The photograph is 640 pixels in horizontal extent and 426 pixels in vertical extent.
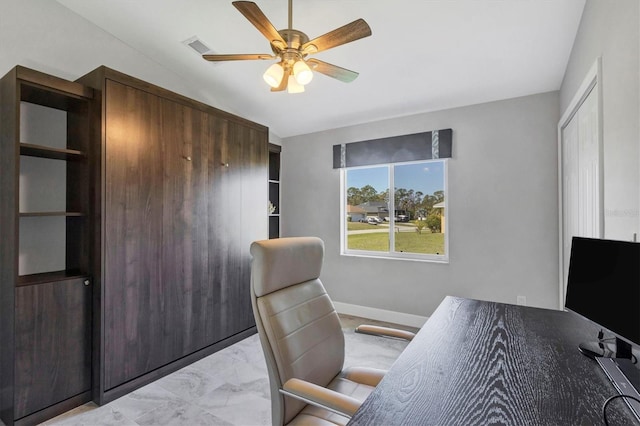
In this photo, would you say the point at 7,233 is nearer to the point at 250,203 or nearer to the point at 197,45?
the point at 250,203

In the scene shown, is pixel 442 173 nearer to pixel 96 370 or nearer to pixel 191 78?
pixel 191 78

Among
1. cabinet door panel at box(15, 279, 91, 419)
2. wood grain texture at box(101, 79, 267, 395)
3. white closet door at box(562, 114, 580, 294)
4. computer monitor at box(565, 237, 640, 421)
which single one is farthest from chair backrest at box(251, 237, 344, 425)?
white closet door at box(562, 114, 580, 294)

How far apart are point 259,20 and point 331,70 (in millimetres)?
572

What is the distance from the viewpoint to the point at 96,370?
2209 millimetres

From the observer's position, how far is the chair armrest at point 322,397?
1.04m

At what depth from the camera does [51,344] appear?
6.79 ft

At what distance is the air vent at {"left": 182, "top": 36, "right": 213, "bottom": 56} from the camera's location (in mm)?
2744

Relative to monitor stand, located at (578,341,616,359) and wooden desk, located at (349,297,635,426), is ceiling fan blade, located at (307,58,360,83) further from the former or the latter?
monitor stand, located at (578,341,616,359)

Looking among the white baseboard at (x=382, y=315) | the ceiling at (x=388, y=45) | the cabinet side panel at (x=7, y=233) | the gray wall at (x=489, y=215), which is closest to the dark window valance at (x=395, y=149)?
the gray wall at (x=489, y=215)

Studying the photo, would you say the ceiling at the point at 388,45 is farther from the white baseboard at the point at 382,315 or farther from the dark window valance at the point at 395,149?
the white baseboard at the point at 382,315

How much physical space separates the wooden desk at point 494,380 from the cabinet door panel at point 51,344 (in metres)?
2.25

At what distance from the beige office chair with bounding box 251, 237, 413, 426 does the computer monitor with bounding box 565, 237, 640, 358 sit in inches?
28.6

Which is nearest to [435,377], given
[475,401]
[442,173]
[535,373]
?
[475,401]

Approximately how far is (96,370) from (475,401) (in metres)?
2.47
